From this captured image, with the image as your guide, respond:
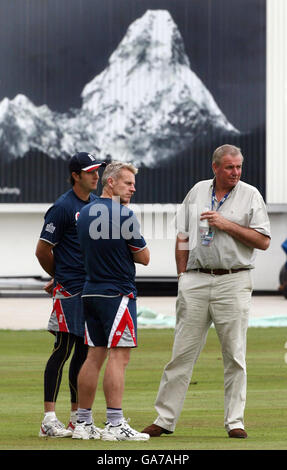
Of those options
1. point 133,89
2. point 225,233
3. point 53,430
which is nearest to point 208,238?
point 225,233

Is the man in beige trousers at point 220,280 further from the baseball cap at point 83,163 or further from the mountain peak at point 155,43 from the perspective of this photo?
the mountain peak at point 155,43

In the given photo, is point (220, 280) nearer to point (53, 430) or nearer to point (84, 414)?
point (84, 414)

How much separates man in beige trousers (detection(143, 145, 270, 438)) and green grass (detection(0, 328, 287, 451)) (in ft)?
1.05

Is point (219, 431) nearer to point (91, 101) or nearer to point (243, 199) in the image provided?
point (243, 199)

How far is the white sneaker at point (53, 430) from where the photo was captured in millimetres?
8039

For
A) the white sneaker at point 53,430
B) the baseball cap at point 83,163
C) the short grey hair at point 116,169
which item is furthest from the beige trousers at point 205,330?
the baseball cap at point 83,163

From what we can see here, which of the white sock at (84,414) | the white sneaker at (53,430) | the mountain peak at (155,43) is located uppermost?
the mountain peak at (155,43)

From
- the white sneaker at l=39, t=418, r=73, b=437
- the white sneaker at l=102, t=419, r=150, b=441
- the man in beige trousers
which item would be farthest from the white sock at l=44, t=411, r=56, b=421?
the man in beige trousers

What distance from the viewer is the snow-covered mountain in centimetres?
3662

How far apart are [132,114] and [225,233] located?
28883 millimetres

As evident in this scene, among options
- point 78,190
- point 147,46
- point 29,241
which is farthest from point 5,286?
point 78,190

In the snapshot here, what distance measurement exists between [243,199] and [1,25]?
30072mm

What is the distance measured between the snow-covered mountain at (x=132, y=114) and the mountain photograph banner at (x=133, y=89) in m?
0.03

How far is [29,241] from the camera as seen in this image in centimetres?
3731
